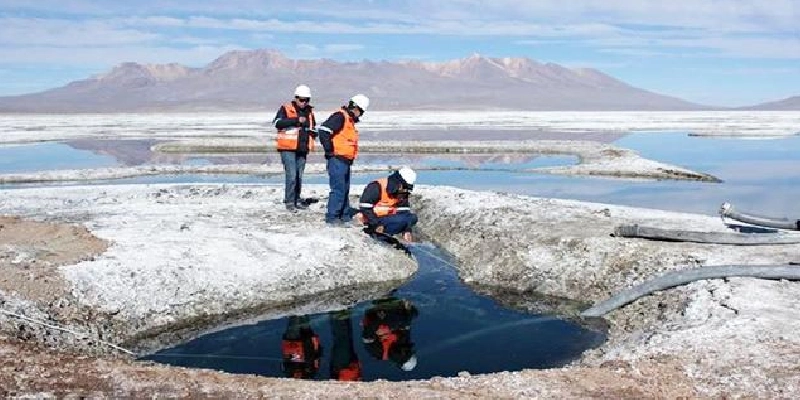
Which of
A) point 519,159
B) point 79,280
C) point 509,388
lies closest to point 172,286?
point 79,280

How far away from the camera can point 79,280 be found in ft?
33.4

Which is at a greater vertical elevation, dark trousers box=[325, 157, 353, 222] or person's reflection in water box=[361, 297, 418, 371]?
dark trousers box=[325, 157, 353, 222]

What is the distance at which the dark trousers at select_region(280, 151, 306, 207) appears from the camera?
15.3 metres

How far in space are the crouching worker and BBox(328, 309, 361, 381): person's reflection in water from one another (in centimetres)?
267

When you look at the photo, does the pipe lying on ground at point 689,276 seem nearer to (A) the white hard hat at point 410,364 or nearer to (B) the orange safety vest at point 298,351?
(A) the white hard hat at point 410,364

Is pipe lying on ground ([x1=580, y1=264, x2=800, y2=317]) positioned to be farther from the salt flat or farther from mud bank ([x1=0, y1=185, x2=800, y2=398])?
the salt flat

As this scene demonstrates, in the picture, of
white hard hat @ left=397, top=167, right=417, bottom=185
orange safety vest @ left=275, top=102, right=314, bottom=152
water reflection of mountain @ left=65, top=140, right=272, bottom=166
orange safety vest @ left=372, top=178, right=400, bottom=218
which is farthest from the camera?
water reflection of mountain @ left=65, top=140, right=272, bottom=166

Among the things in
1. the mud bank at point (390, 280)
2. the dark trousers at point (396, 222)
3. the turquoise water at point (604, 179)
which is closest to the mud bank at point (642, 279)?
the mud bank at point (390, 280)

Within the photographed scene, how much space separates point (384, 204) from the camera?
1335 centimetres

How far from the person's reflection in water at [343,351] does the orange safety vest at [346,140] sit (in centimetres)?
368

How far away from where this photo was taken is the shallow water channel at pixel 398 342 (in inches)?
347

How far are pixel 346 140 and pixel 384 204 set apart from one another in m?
1.33

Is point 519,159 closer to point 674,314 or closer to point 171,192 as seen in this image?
point 171,192

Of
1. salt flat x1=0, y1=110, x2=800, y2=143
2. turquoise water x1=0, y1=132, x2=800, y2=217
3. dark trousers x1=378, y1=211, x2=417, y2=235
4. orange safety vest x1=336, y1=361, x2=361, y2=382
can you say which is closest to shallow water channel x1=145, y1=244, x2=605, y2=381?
orange safety vest x1=336, y1=361, x2=361, y2=382
